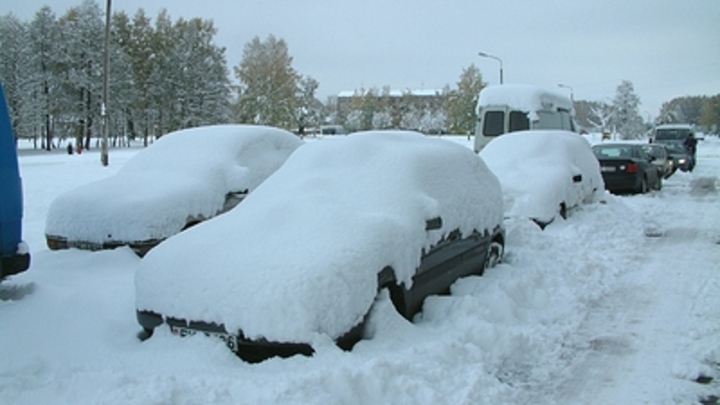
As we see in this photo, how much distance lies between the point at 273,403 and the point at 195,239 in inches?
71.0

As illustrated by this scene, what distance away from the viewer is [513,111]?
16.7 metres

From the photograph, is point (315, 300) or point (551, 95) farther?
point (551, 95)

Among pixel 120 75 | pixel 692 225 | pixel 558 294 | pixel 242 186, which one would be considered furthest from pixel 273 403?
pixel 120 75

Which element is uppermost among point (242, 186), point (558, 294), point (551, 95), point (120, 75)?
point (120, 75)

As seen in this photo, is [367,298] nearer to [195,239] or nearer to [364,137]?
[195,239]

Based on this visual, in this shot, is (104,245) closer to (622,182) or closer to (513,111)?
(513,111)

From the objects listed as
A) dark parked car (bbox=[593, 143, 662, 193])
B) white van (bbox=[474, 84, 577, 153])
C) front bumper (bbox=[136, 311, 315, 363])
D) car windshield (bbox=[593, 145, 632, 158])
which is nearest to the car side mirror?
front bumper (bbox=[136, 311, 315, 363])

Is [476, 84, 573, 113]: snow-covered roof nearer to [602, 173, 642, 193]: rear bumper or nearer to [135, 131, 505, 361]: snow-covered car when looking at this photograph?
[602, 173, 642, 193]: rear bumper

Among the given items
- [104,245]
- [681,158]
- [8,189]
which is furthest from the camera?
[681,158]

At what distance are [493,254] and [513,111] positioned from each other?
1072cm

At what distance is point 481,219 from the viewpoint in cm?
620

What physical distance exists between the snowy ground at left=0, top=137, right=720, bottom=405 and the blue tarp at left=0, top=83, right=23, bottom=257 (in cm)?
65

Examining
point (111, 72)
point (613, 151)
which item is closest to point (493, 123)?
point (613, 151)

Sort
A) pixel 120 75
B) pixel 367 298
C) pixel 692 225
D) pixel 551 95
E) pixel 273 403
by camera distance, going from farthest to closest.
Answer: pixel 120 75
pixel 551 95
pixel 692 225
pixel 367 298
pixel 273 403
